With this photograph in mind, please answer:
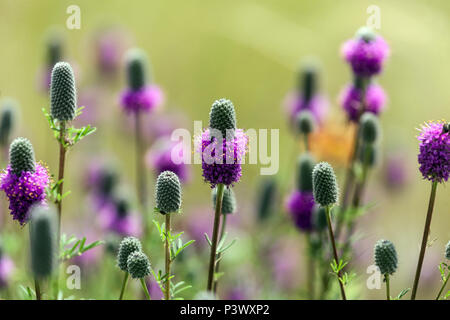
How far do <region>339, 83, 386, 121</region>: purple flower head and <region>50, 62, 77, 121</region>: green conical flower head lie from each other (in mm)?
2363

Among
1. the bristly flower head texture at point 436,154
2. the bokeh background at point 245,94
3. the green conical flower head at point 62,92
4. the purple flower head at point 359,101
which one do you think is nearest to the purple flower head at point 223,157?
the green conical flower head at point 62,92

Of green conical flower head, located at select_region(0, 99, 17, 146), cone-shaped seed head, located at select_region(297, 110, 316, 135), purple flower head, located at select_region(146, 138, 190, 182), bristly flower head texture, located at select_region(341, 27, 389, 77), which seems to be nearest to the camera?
bristly flower head texture, located at select_region(341, 27, 389, 77)

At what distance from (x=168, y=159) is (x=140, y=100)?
610 mm

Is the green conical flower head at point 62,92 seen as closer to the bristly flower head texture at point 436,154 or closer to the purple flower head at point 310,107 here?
the bristly flower head texture at point 436,154

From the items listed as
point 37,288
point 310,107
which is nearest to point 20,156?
point 37,288

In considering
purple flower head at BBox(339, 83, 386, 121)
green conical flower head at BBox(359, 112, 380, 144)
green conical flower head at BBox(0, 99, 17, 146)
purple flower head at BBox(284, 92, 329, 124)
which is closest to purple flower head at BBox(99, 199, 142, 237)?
green conical flower head at BBox(0, 99, 17, 146)

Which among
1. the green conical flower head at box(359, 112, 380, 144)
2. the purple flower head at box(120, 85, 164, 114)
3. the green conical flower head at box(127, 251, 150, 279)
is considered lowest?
the green conical flower head at box(127, 251, 150, 279)

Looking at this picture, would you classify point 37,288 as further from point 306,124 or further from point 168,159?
point 306,124

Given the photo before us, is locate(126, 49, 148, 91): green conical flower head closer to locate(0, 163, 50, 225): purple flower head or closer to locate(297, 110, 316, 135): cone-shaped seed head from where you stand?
locate(297, 110, 316, 135): cone-shaped seed head

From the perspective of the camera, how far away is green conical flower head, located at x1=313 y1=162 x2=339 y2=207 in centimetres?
298

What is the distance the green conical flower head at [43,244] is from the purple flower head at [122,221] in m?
2.70

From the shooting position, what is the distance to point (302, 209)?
4543 millimetres
